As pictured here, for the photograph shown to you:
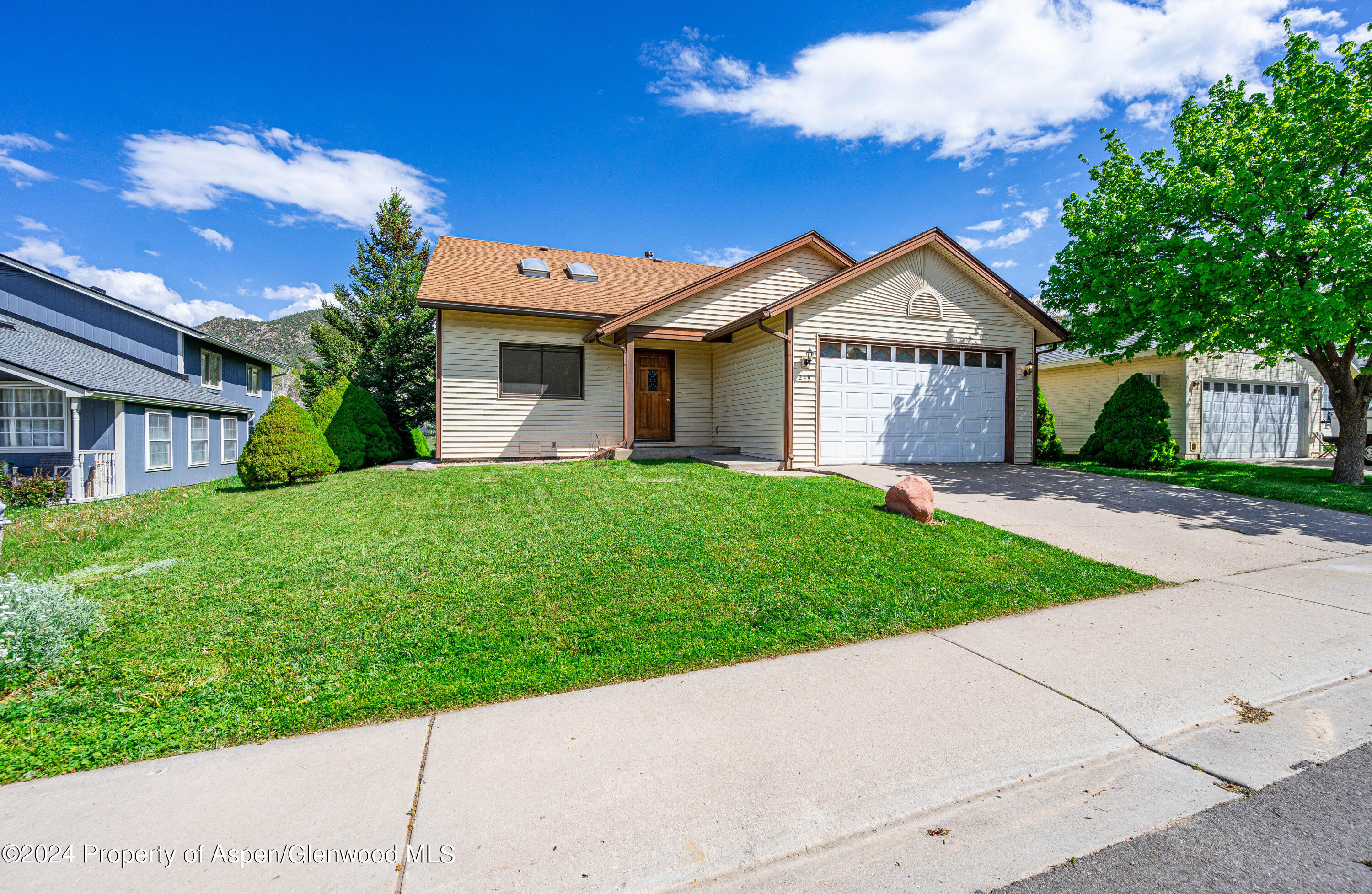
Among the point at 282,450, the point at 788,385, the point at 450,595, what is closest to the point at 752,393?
the point at 788,385

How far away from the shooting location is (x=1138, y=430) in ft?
42.6

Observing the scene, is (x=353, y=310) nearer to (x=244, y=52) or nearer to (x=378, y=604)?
(x=244, y=52)

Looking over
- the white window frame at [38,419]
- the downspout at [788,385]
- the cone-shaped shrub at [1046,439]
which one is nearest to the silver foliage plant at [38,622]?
the downspout at [788,385]

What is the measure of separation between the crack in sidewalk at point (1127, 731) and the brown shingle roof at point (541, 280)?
11338 millimetres

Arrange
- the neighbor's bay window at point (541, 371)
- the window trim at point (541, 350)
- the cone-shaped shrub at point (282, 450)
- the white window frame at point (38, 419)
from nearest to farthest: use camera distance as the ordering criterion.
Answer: the cone-shaped shrub at point (282, 450), the white window frame at point (38, 419), the window trim at point (541, 350), the neighbor's bay window at point (541, 371)

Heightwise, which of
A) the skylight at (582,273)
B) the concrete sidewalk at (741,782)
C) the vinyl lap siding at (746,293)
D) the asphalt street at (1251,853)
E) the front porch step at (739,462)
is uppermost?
the skylight at (582,273)

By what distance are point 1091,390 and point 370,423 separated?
20.7 m

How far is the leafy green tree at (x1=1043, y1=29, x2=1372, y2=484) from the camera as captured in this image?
9.23 m

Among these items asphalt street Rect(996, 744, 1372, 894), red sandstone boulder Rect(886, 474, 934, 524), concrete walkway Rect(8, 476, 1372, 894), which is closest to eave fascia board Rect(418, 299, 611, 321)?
red sandstone boulder Rect(886, 474, 934, 524)

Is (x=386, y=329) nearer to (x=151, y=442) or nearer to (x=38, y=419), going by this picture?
(x=151, y=442)

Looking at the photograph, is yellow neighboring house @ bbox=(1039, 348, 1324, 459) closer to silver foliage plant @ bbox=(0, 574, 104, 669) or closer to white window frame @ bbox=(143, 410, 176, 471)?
silver foliage plant @ bbox=(0, 574, 104, 669)

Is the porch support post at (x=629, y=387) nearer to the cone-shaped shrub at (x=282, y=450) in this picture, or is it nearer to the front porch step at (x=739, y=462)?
the front porch step at (x=739, y=462)

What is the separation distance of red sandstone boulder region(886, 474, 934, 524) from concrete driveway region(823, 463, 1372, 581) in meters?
0.90

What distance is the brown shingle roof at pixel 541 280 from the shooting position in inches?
509
